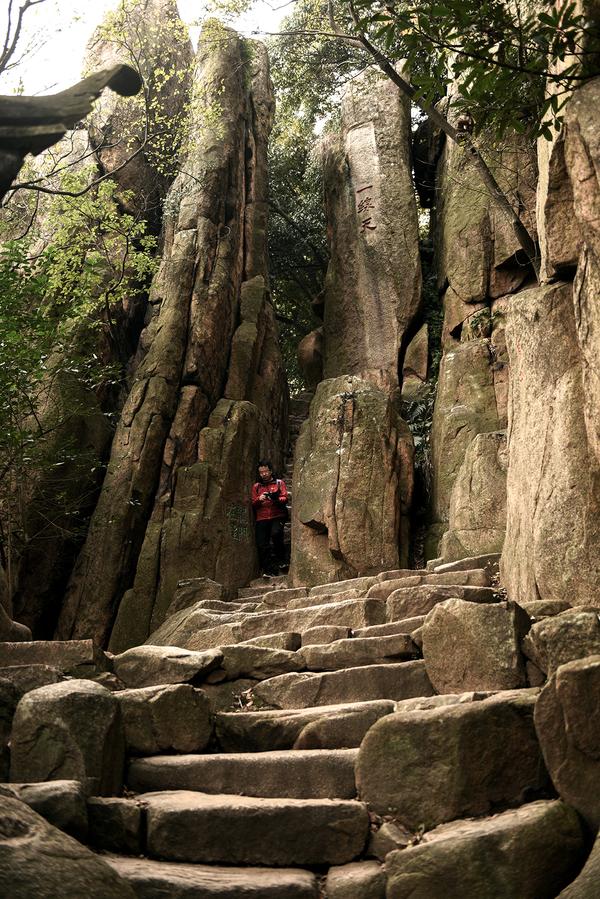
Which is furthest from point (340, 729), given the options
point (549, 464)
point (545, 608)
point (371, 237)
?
point (371, 237)

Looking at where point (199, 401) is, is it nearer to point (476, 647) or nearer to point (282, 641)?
point (282, 641)

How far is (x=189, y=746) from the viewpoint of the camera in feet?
21.3

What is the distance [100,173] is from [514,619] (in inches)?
740

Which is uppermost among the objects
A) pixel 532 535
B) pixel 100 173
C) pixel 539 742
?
pixel 100 173

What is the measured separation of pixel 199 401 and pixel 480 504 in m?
7.32

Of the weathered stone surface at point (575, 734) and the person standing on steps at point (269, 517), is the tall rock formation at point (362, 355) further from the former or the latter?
the weathered stone surface at point (575, 734)

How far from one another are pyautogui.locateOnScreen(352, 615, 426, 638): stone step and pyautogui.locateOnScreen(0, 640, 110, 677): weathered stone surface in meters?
2.61

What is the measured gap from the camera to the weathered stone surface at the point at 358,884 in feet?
15.6

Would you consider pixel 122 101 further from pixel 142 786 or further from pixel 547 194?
pixel 142 786

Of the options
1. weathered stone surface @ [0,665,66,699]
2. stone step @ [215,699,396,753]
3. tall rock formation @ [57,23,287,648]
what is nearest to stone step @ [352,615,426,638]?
stone step @ [215,699,396,753]

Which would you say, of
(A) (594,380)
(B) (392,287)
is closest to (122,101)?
(B) (392,287)

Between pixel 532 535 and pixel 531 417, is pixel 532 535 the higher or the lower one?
the lower one

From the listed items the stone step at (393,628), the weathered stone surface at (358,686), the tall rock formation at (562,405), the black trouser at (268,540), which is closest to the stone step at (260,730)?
the weathered stone surface at (358,686)

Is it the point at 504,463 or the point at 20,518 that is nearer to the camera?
the point at 504,463
